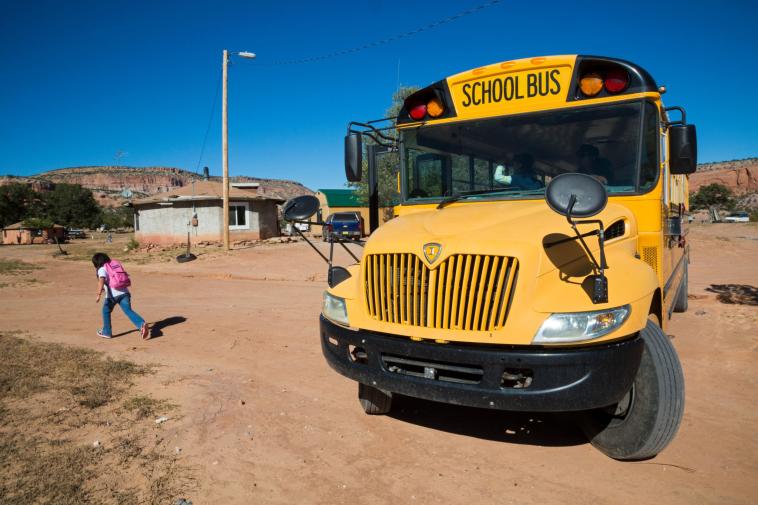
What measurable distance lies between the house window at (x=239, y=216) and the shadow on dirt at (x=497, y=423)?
24.7m

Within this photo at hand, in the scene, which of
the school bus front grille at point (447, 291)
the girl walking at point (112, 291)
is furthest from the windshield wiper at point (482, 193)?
the girl walking at point (112, 291)

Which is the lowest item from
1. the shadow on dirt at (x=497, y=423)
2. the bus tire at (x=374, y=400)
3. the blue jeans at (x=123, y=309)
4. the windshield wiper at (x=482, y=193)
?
the shadow on dirt at (x=497, y=423)

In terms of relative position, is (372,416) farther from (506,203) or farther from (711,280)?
(711,280)

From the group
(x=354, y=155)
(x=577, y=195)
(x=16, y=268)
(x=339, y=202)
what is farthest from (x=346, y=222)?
(x=577, y=195)

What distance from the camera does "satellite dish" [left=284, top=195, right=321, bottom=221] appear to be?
163 inches

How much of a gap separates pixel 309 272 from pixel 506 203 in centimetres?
1254

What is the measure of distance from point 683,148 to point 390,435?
3206 mm

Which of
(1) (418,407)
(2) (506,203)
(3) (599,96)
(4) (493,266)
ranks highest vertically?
(3) (599,96)

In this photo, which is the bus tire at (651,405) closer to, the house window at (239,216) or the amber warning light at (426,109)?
the amber warning light at (426,109)

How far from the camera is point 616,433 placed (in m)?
3.46

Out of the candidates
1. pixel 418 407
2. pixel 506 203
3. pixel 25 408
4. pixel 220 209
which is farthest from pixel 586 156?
pixel 220 209

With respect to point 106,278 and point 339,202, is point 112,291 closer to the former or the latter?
point 106,278

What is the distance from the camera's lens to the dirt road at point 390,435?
3186 mm

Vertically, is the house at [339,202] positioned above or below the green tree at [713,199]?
below
